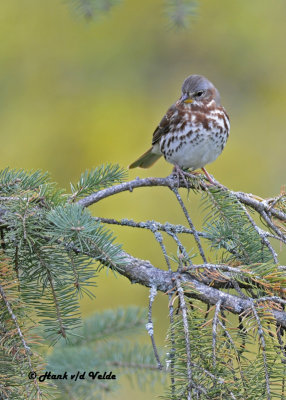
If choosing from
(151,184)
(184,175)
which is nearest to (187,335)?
(151,184)

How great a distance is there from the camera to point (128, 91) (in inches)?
Result: 156

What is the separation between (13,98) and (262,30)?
1.78m

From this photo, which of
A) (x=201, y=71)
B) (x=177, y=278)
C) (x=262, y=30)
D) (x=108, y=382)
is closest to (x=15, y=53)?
(x=201, y=71)

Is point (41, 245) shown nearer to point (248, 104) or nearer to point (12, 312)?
point (12, 312)

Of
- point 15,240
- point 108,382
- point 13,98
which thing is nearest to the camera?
point 15,240

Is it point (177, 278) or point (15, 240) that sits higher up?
point (15, 240)

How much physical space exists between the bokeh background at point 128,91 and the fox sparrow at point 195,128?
598 mm

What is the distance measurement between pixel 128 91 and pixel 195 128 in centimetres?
112

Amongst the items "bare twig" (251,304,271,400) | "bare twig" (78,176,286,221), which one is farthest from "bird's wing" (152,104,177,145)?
"bare twig" (251,304,271,400)

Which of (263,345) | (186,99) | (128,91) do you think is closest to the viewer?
(263,345)

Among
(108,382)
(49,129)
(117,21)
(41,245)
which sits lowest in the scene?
(108,382)

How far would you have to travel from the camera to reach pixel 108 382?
2088mm

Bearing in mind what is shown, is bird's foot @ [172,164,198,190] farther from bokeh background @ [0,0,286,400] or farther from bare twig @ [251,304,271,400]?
bokeh background @ [0,0,286,400]

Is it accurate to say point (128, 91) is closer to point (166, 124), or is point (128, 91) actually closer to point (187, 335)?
point (166, 124)
